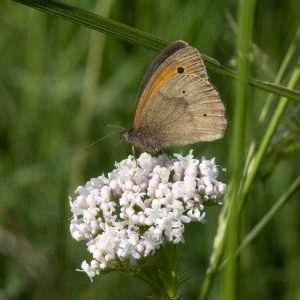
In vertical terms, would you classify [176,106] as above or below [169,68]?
below

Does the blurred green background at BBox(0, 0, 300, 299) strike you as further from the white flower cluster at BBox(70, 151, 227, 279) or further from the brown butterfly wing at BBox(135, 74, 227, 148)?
the white flower cluster at BBox(70, 151, 227, 279)

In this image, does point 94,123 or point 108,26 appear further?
point 94,123

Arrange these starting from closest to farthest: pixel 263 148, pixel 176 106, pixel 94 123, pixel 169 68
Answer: pixel 263 148 → pixel 169 68 → pixel 176 106 → pixel 94 123

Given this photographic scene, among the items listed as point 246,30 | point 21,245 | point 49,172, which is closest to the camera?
point 246,30

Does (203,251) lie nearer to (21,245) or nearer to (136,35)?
(21,245)

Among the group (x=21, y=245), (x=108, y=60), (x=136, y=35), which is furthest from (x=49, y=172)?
(x=136, y=35)

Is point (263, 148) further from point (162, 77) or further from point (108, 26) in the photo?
point (108, 26)

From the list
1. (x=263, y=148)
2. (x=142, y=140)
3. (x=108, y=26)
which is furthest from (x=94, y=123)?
(x=108, y=26)
